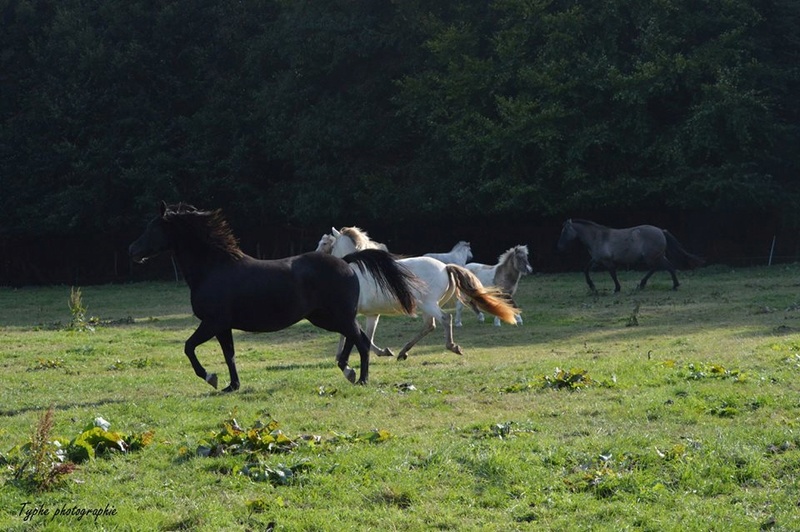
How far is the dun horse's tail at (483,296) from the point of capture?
14.4m

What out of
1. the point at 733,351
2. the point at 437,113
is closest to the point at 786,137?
the point at 437,113

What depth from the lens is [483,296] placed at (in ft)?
47.3

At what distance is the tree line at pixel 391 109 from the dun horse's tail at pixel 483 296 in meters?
19.9

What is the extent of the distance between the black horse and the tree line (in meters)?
23.0

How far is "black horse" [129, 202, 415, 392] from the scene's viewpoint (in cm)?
1177

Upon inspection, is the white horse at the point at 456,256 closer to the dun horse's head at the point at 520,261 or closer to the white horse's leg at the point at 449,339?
the dun horse's head at the point at 520,261

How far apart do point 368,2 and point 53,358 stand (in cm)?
2666

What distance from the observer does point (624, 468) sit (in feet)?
24.7

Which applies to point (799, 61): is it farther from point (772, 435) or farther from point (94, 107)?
point (772, 435)

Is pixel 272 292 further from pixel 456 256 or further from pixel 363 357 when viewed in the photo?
pixel 456 256

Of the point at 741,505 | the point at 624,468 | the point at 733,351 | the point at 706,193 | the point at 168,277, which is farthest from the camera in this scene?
the point at 168,277

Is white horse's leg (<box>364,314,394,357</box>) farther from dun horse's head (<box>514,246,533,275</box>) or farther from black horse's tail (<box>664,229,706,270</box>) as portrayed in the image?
black horse's tail (<box>664,229,706,270</box>)

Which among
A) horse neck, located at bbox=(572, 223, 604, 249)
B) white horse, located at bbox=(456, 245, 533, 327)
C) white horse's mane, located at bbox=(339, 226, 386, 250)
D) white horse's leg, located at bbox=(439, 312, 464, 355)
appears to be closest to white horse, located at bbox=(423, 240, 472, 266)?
white horse, located at bbox=(456, 245, 533, 327)

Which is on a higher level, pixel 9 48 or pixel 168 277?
pixel 9 48
